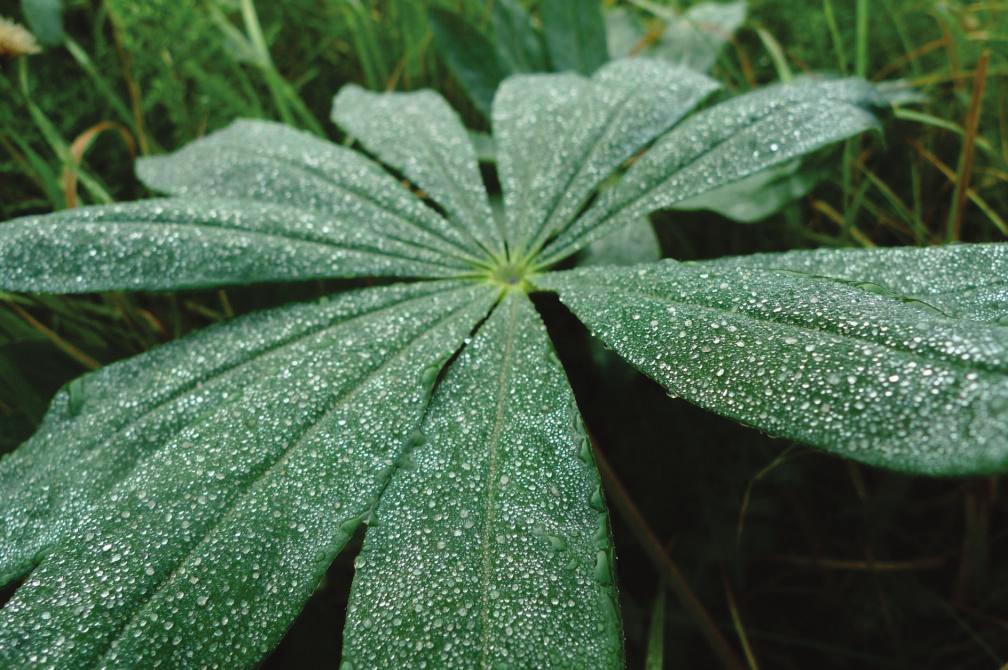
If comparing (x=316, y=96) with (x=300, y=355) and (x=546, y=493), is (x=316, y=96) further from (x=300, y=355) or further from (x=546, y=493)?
(x=546, y=493)

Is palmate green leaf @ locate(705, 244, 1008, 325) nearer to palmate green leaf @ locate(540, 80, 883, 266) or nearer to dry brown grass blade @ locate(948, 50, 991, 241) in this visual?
palmate green leaf @ locate(540, 80, 883, 266)

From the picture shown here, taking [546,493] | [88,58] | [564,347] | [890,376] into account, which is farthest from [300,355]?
[88,58]

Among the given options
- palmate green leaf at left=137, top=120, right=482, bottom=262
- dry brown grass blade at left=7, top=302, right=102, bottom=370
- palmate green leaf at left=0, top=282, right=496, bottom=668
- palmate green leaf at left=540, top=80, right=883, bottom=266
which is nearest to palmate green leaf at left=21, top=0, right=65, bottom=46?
palmate green leaf at left=137, top=120, right=482, bottom=262

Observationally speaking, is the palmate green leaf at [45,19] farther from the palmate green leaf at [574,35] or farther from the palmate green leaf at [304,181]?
the palmate green leaf at [574,35]

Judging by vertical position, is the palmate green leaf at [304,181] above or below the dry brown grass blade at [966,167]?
above

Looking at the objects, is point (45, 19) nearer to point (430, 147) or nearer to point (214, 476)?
point (430, 147)

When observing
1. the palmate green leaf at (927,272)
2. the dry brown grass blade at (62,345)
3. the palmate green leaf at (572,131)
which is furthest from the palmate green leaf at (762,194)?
the dry brown grass blade at (62,345)

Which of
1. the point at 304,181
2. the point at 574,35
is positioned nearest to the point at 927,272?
the point at 304,181
